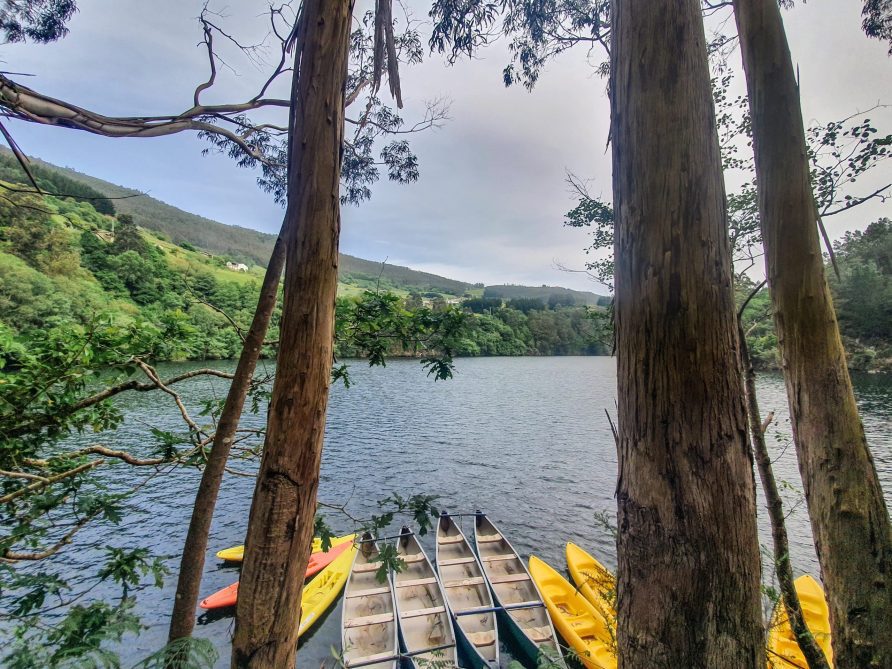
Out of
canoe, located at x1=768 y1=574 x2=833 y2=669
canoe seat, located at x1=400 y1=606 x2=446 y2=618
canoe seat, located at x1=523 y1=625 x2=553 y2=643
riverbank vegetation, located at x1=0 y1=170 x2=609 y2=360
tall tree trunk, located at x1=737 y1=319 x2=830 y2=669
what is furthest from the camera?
A: canoe seat, located at x1=400 y1=606 x2=446 y2=618

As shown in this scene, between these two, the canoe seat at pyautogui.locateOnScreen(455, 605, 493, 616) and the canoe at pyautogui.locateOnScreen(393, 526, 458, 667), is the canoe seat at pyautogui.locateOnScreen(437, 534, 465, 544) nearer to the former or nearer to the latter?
the canoe at pyautogui.locateOnScreen(393, 526, 458, 667)

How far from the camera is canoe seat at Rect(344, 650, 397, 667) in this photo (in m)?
4.82

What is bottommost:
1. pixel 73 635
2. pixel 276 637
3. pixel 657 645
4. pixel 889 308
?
pixel 73 635

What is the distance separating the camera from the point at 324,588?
6801mm

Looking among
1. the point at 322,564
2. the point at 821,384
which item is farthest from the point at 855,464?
the point at 322,564

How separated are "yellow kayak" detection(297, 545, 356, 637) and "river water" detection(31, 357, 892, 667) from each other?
1.12ft

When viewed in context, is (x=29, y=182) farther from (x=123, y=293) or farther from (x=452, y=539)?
(x=123, y=293)

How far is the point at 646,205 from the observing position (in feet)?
3.44

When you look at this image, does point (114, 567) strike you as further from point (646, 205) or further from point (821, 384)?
point (821, 384)

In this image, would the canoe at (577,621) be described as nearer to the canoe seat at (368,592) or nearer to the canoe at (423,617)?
the canoe at (423,617)

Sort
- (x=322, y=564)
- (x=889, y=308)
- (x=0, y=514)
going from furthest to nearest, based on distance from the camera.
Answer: (x=889, y=308) → (x=322, y=564) → (x=0, y=514)

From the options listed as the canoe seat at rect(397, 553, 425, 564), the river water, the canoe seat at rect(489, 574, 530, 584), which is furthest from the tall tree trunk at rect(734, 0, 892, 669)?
the canoe seat at rect(397, 553, 425, 564)

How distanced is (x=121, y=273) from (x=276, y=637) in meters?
13.4

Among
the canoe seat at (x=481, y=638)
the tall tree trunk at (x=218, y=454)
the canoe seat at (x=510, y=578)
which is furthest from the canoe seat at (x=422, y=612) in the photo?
the tall tree trunk at (x=218, y=454)
